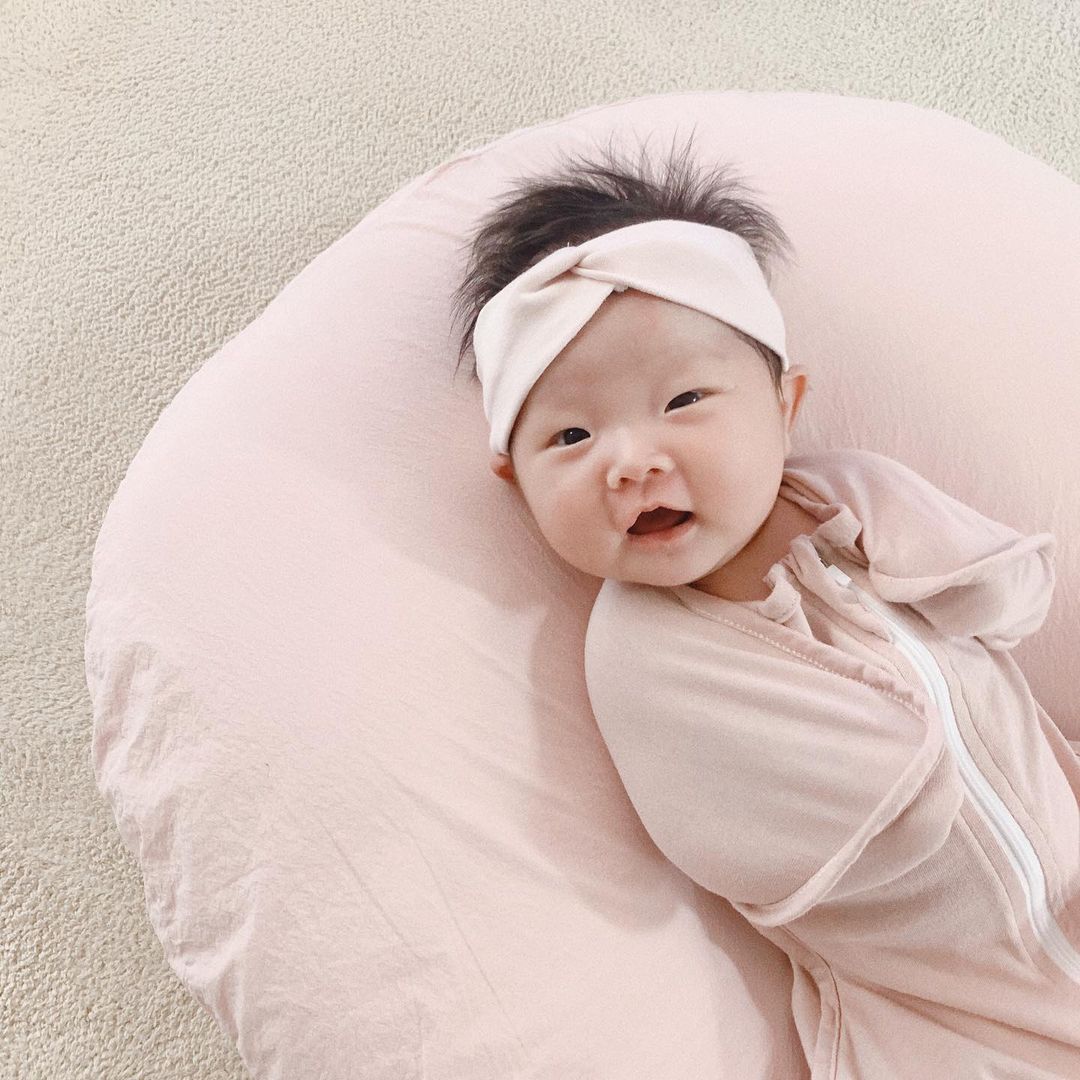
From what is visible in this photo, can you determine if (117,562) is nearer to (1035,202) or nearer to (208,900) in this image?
(208,900)

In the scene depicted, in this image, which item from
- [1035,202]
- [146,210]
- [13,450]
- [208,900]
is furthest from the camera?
[146,210]

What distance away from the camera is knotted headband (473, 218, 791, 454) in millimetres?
903

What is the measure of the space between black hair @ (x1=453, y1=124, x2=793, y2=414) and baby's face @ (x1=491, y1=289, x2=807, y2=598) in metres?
0.07

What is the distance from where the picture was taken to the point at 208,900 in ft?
3.04

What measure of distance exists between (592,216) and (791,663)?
45 cm

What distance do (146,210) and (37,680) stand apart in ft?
2.43

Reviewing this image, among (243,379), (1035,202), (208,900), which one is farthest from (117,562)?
(1035,202)

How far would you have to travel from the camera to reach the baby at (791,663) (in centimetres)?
90

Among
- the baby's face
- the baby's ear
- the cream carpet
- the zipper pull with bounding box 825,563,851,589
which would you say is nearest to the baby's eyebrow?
the baby's face

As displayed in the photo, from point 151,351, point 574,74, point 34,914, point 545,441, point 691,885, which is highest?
point 574,74

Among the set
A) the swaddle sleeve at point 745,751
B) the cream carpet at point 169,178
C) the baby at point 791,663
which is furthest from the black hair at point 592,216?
the cream carpet at point 169,178

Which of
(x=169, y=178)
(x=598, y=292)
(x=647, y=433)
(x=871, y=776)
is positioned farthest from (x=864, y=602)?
(x=169, y=178)

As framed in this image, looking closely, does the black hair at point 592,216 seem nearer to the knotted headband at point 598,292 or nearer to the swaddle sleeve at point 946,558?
the knotted headband at point 598,292

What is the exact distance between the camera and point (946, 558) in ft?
3.10
